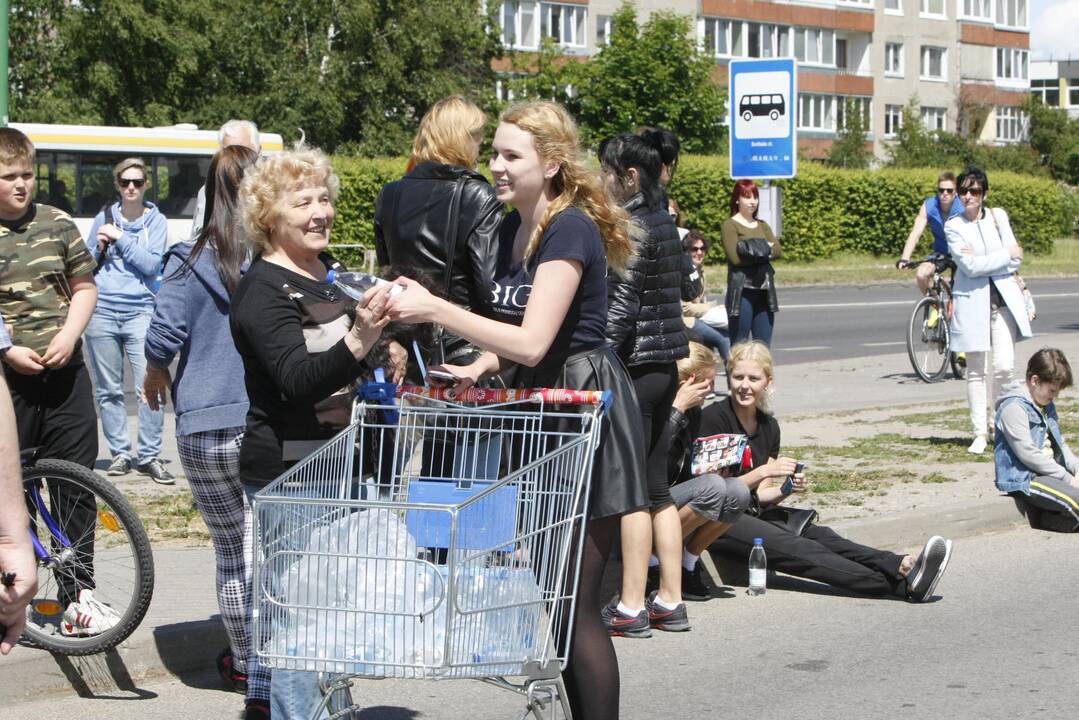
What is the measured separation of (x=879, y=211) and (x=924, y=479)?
3708cm

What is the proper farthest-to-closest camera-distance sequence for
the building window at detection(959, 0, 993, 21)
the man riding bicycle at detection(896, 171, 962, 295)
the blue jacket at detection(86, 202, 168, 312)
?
the building window at detection(959, 0, 993, 21), the man riding bicycle at detection(896, 171, 962, 295), the blue jacket at detection(86, 202, 168, 312)

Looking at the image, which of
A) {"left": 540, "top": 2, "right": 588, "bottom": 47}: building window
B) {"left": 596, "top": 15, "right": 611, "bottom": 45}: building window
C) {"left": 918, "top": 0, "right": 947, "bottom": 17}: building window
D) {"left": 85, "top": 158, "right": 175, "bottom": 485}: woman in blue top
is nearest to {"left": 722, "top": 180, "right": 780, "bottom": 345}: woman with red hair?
{"left": 85, "top": 158, "right": 175, "bottom": 485}: woman in blue top

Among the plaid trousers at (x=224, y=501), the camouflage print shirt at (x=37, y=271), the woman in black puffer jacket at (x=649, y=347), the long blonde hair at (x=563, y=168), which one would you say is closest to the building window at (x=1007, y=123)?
the woman in black puffer jacket at (x=649, y=347)

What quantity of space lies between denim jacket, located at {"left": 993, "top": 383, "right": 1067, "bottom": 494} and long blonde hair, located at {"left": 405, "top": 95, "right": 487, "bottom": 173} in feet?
13.2

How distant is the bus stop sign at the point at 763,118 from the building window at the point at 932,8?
7043cm

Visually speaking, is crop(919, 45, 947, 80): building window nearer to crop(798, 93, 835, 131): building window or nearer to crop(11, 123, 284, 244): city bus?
crop(798, 93, 835, 131): building window

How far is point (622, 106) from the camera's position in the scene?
44719mm

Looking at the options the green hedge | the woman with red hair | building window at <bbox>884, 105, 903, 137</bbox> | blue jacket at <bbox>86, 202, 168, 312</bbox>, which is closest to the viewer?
blue jacket at <bbox>86, 202, 168, 312</bbox>

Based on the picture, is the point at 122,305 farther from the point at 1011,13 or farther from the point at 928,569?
the point at 1011,13

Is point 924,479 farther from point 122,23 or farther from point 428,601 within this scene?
point 122,23

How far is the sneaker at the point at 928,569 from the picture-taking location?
6.89m

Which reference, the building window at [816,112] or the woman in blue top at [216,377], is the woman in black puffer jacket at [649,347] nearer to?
the woman in blue top at [216,377]

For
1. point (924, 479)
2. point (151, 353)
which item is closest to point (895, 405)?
point (924, 479)

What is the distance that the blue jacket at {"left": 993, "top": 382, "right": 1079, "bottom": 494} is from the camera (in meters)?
8.62
